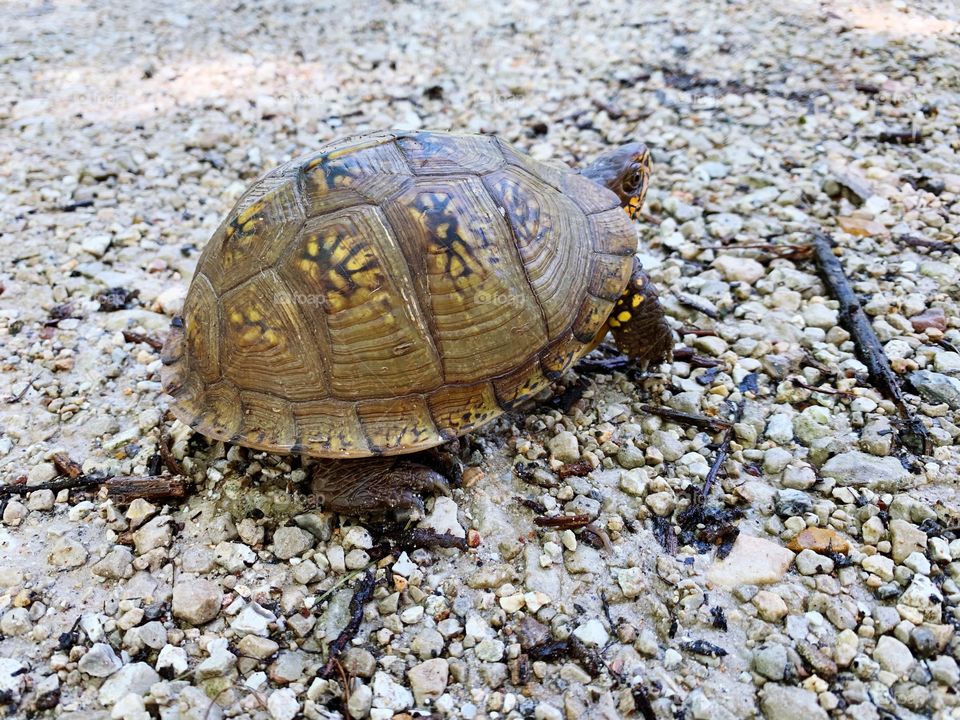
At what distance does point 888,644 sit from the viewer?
6.91 feet

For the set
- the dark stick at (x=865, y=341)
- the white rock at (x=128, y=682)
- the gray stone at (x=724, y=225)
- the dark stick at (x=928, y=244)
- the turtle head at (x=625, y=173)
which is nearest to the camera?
the white rock at (x=128, y=682)

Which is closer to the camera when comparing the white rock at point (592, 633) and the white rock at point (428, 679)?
the white rock at point (428, 679)

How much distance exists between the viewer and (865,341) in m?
3.17

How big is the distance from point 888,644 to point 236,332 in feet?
7.48

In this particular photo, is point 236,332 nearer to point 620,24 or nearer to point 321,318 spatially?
point 321,318

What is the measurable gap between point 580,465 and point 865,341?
4.79 ft

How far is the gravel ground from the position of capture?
6.95ft

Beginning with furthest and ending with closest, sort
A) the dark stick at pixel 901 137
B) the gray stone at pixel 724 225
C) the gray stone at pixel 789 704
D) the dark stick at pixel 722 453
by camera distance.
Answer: the dark stick at pixel 901 137
the gray stone at pixel 724 225
the dark stick at pixel 722 453
the gray stone at pixel 789 704

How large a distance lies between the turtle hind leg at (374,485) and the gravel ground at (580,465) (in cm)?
9

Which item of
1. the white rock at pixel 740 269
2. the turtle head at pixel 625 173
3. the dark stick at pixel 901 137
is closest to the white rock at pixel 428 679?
the turtle head at pixel 625 173

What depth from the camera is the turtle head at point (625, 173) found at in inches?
131

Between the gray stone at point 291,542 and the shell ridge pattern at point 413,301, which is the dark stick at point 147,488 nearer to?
the gray stone at point 291,542

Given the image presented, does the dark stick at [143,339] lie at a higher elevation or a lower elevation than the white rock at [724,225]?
higher

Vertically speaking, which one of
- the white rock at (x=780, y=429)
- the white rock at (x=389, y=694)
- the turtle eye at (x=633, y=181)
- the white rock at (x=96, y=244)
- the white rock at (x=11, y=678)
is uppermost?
the turtle eye at (x=633, y=181)
